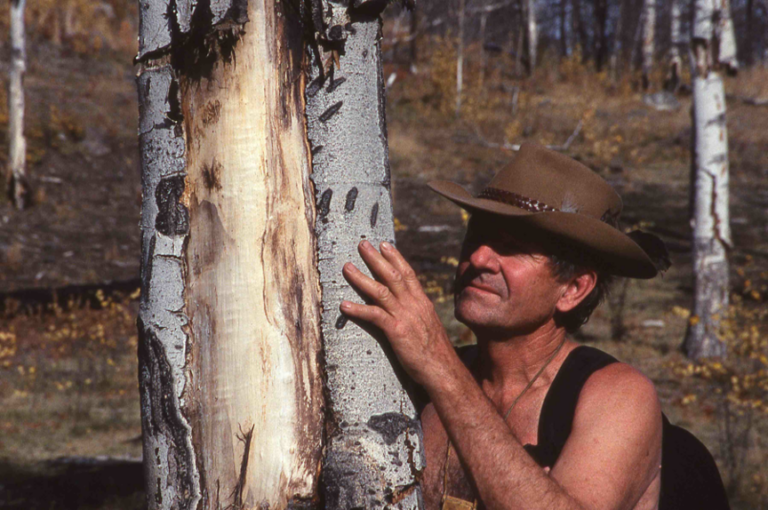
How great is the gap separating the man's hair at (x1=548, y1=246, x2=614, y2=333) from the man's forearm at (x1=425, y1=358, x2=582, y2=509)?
0.70m

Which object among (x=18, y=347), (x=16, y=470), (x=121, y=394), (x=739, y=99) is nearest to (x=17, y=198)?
(x=18, y=347)

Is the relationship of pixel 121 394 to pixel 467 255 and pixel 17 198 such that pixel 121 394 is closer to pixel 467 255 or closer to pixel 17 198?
pixel 467 255

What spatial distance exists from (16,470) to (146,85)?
506cm

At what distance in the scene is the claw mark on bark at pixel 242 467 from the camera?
1.52 meters

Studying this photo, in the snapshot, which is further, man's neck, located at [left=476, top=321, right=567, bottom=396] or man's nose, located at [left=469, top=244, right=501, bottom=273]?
man's neck, located at [left=476, top=321, right=567, bottom=396]

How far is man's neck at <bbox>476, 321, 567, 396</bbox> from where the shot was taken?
2.37 metres

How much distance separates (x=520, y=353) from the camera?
238 cm

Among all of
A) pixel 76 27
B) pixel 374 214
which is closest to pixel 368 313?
pixel 374 214

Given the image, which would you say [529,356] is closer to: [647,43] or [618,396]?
[618,396]

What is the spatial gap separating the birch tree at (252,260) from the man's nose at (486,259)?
76cm

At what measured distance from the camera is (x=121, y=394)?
24.1 ft

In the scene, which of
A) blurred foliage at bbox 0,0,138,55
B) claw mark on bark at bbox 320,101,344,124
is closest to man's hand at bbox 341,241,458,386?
claw mark on bark at bbox 320,101,344,124

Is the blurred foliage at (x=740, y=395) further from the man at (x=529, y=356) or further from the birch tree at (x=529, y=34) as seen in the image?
the birch tree at (x=529, y=34)

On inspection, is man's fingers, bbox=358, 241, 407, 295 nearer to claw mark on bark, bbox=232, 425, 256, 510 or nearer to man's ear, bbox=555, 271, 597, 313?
claw mark on bark, bbox=232, 425, 256, 510
